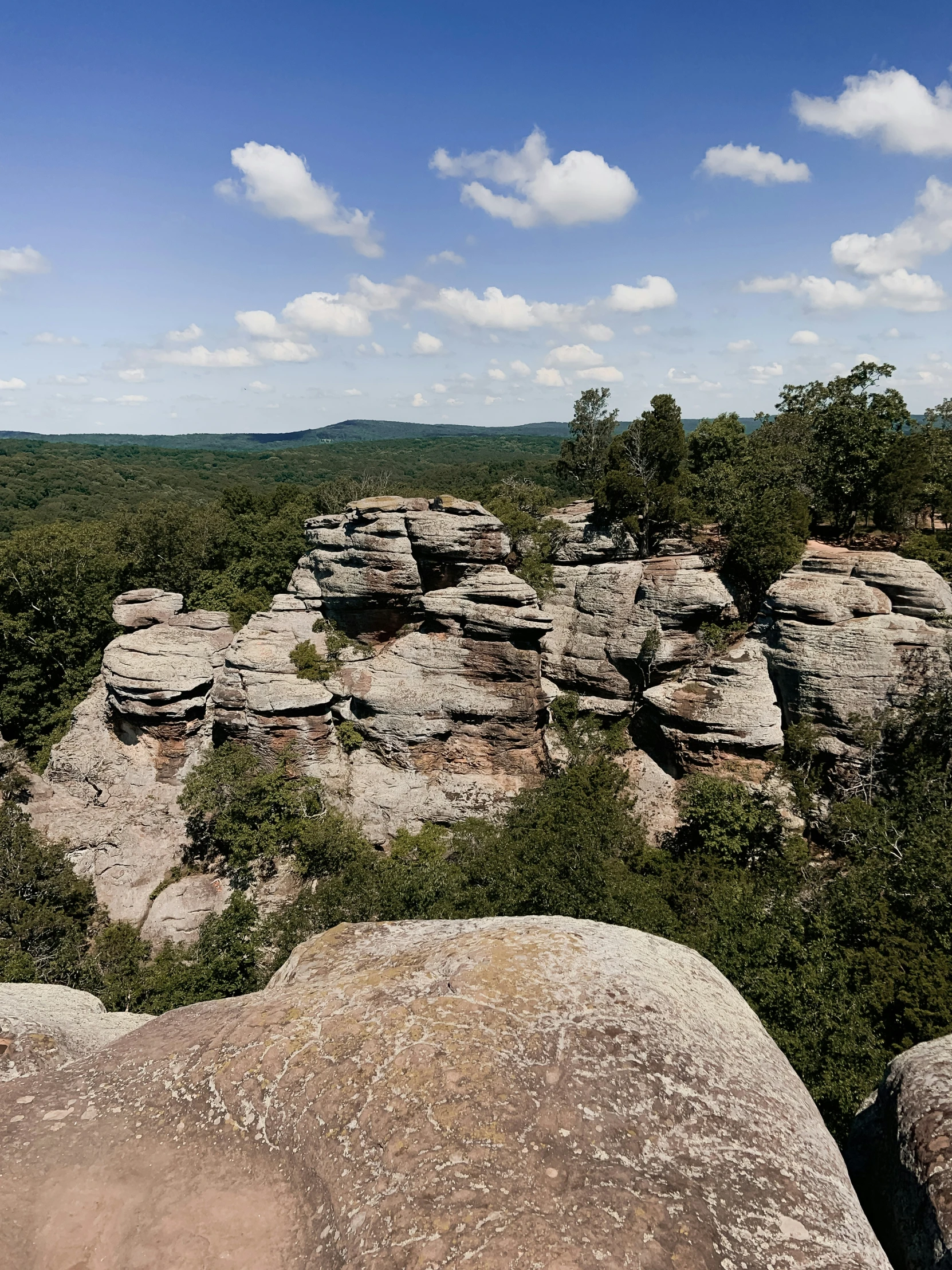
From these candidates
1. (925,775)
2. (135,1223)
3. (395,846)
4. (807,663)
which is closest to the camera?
(135,1223)

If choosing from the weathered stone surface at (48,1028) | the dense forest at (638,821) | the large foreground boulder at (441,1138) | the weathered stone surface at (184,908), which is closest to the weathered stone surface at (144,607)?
the dense forest at (638,821)

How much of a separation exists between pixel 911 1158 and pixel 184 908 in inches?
1030

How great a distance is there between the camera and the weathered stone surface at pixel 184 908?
25.2 metres

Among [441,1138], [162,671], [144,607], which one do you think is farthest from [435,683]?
[441,1138]

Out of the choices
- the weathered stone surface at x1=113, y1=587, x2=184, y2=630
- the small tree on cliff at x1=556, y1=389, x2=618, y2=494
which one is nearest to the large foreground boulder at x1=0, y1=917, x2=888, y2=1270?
the weathered stone surface at x1=113, y1=587, x2=184, y2=630

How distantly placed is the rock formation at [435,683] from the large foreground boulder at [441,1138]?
1787 cm

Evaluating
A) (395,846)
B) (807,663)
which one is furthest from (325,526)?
(807,663)

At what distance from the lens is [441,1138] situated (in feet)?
26.0

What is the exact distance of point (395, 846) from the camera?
2773 centimetres

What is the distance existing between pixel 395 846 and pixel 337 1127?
64.8 ft

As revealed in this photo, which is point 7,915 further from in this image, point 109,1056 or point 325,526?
point 325,526

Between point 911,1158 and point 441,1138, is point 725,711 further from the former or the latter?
point 441,1138

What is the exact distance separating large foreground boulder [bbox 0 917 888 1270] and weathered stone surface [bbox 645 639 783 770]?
1710cm

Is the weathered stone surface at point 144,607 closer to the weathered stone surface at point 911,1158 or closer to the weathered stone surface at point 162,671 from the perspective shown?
the weathered stone surface at point 162,671
